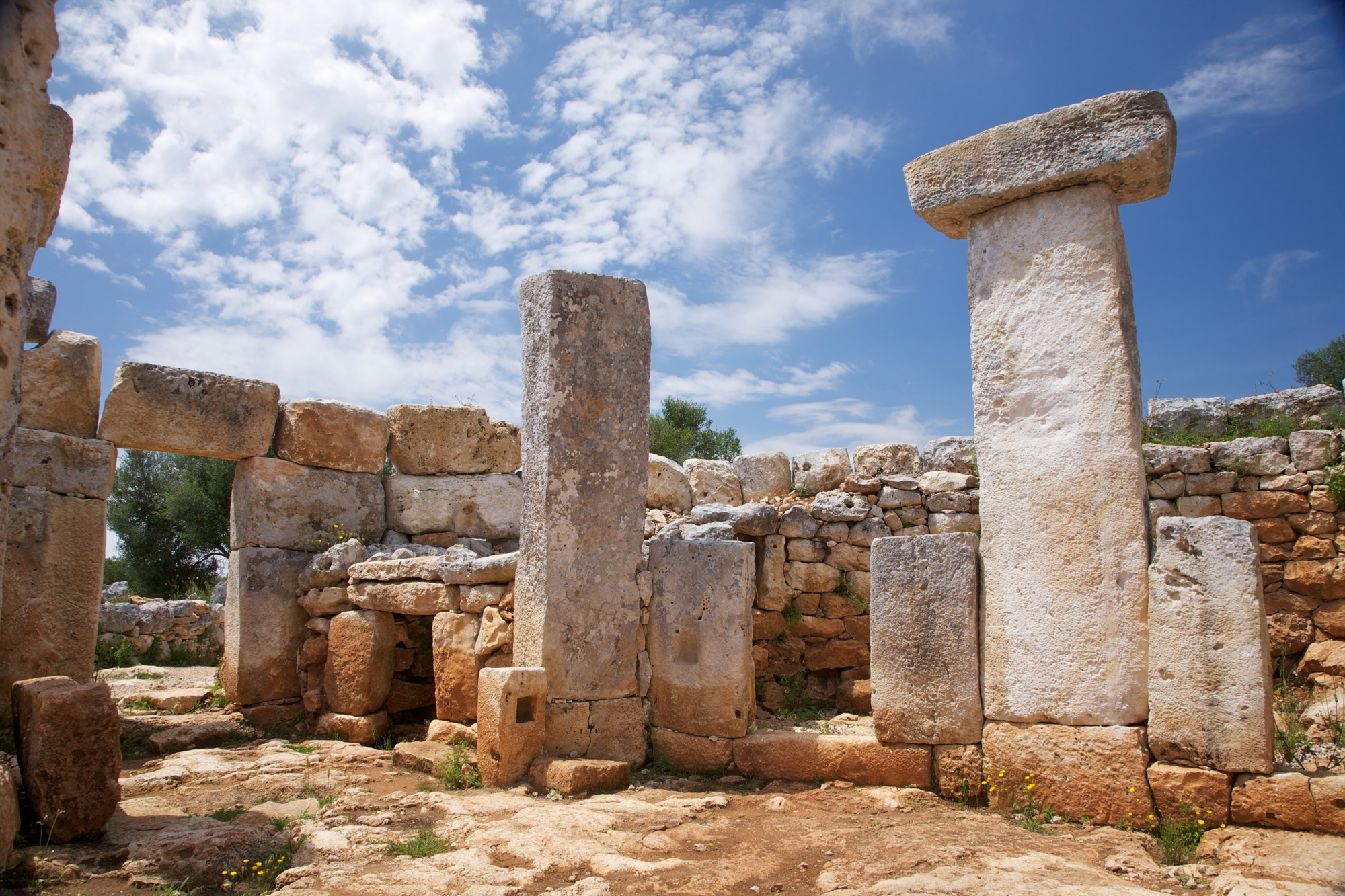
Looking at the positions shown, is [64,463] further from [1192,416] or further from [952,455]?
[1192,416]

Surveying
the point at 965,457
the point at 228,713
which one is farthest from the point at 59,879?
the point at 965,457

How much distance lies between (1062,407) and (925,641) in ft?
4.54

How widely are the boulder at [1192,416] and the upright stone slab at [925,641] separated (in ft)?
15.1

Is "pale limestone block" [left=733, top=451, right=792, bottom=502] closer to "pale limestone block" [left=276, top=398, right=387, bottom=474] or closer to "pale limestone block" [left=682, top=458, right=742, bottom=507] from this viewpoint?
"pale limestone block" [left=682, top=458, right=742, bottom=507]

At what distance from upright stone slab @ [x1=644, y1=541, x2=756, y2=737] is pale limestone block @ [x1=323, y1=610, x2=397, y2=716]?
2.11 meters

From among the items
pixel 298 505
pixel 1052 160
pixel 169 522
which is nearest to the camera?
pixel 1052 160

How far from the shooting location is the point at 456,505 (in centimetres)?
764

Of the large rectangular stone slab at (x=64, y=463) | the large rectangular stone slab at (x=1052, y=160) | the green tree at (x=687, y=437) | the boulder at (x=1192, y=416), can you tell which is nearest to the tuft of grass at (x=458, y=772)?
the large rectangular stone slab at (x=64, y=463)

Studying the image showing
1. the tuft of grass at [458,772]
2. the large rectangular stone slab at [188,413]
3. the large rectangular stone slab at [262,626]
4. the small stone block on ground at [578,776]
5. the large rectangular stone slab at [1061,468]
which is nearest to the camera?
the large rectangular stone slab at [1061,468]

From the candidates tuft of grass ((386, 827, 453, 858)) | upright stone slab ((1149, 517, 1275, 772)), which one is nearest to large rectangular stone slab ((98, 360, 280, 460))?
tuft of grass ((386, 827, 453, 858))

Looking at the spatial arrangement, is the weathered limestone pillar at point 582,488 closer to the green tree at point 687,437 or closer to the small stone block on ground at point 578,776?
the small stone block on ground at point 578,776

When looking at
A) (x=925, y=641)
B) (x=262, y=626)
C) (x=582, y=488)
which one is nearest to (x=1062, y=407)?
(x=925, y=641)

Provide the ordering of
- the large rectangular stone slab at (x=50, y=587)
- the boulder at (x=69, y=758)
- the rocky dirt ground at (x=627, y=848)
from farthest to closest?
1. the large rectangular stone slab at (x=50, y=587)
2. the boulder at (x=69, y=758)
3. the rocky dirt ground at (x=627, y=848)

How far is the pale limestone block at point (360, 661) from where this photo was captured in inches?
246
